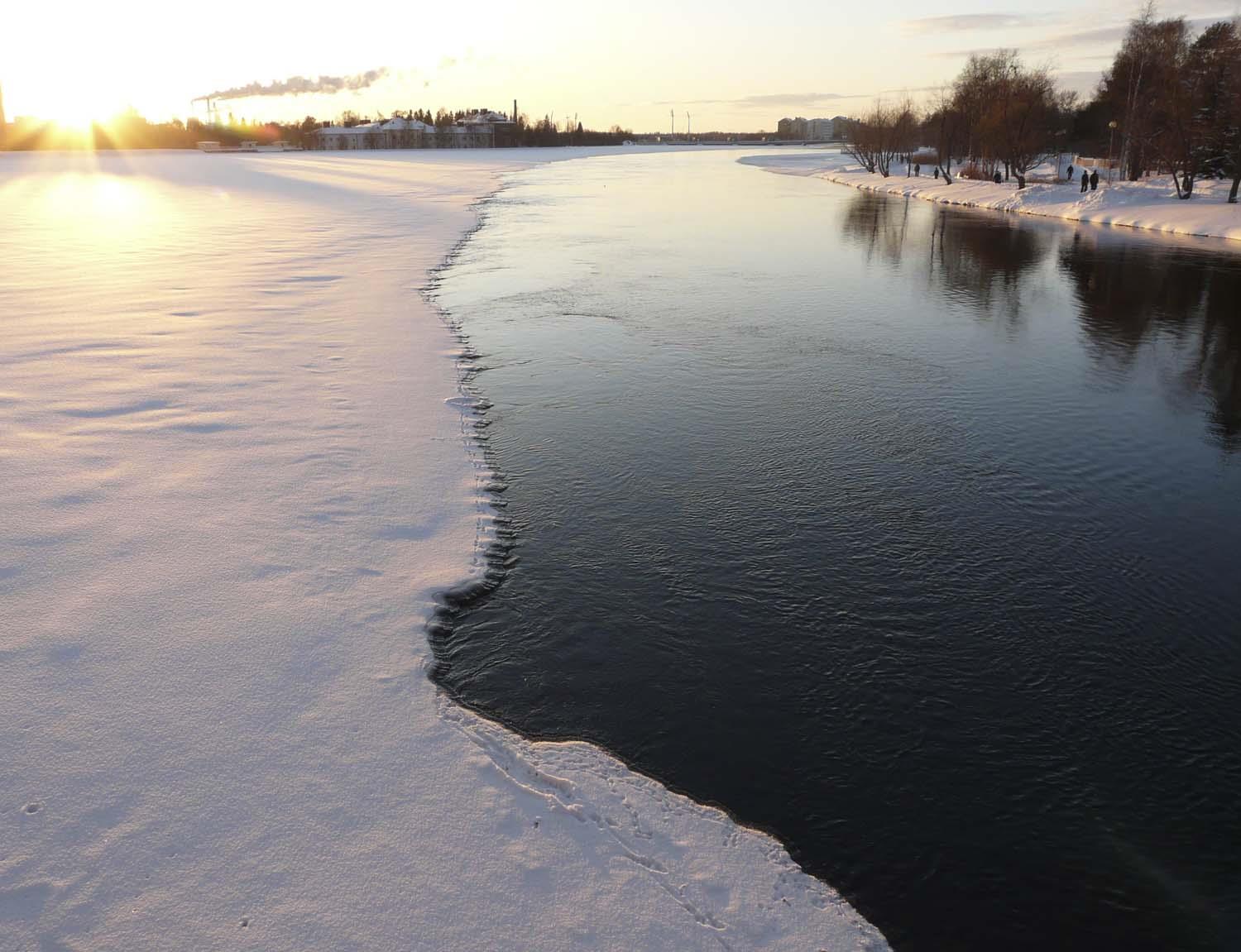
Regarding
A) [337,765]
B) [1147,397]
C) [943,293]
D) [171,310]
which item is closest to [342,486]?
[337,765]

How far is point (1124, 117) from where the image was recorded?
4466cm

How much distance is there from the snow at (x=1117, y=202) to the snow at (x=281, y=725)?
30145 millimetres

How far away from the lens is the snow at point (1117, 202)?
96.3 ft

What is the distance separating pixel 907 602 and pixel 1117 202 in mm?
35808

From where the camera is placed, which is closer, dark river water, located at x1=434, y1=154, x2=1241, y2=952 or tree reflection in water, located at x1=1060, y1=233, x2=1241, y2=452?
dark river water, located at x1=434, y1=154, x2=1241, y2=952

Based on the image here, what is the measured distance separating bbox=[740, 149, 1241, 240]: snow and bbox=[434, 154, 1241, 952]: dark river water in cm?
1896

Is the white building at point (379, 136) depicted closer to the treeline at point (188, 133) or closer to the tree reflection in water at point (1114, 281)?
the treeline at point (188, 133)

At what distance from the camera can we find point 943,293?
1819cm

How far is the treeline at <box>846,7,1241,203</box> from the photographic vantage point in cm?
3650

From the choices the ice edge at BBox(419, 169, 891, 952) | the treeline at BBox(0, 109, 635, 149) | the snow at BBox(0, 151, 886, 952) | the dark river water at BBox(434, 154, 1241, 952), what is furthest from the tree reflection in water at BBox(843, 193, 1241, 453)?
the treeline at BBox(0, 109, 635, 149)

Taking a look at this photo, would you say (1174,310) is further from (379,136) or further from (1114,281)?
(379,136)

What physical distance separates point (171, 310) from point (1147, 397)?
48.3 feet

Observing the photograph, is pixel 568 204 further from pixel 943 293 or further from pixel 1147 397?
pixel 1147 397

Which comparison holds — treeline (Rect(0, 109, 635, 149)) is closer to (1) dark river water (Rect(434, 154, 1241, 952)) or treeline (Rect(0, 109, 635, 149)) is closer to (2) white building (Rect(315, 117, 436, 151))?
(2) white building (Rect(315, 117, 436, 151))
